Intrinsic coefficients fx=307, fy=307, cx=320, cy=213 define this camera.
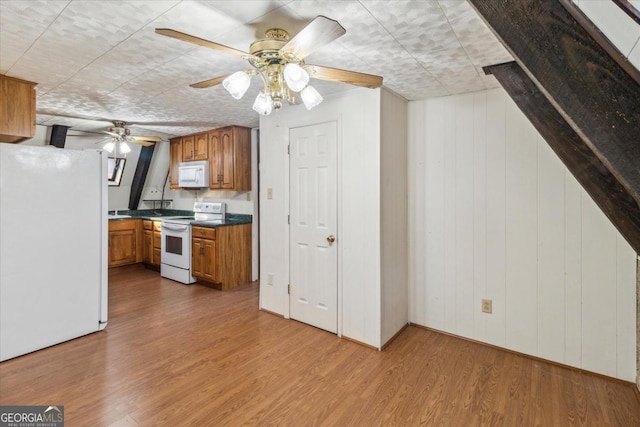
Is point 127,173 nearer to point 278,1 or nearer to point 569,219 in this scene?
point 278,1

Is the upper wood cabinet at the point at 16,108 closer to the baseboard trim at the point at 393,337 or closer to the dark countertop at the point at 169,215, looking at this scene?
the dark countertop at the point at 169,215

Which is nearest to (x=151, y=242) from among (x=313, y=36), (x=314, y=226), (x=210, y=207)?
(x=210, y=207)

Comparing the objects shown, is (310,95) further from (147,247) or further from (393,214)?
(147,247)

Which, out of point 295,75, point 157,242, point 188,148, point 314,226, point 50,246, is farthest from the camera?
point 157,242

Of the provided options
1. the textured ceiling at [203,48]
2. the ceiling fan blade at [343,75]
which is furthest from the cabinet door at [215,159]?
the ceiling fan blade at [343,75]

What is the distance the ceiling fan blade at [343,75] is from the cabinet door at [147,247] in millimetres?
4824

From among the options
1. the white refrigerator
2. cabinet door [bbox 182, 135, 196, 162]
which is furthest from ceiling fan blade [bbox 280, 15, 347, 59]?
cabinet door [bbox 182, 135, 196, 162]

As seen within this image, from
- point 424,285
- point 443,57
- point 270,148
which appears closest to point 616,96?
point 443,57

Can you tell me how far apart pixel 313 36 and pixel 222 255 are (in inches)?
137

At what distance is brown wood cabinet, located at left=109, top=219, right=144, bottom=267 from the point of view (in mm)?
5262

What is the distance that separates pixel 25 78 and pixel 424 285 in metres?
3.93

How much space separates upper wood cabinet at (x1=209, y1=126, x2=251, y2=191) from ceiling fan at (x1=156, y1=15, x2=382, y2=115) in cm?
264

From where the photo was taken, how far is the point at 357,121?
2.71 meters

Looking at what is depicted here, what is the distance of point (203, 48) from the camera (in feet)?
6.30
